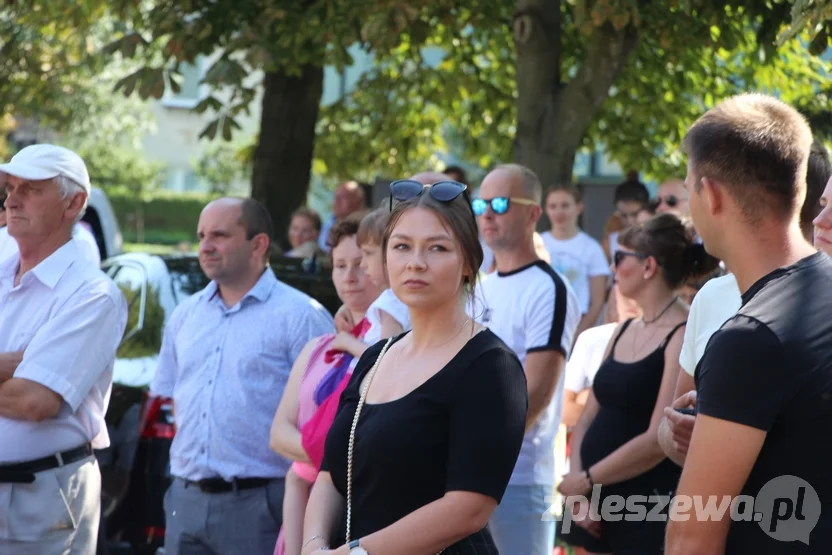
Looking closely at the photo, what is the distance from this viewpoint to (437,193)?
11.5ft

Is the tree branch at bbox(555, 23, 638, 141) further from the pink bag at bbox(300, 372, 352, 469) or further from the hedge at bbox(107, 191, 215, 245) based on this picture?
the hedge at bbox(107, 191, 215, 245)

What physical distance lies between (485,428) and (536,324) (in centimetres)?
210

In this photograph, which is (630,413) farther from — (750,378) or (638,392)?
(750,378)

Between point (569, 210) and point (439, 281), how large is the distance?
658 centimetres

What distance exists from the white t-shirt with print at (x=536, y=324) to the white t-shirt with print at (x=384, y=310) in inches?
21.8

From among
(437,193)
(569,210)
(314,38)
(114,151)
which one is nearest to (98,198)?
(314,38)

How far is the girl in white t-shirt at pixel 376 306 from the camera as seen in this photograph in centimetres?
455

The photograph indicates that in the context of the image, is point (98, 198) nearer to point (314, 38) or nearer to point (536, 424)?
point (314, 38)

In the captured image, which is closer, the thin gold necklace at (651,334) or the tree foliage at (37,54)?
the thin gold necklace at (651,334)

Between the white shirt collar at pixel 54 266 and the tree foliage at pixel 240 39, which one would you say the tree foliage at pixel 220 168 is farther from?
the white shirt collar at pixel 54 266

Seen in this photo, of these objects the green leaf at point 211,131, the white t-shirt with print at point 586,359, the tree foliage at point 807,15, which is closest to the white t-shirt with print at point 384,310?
the white t-shirt with print at point 586,359

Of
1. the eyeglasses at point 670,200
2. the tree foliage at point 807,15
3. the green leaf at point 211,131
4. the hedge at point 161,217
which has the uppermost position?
the tree foliage at point 807,15

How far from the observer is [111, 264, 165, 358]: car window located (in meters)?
6.65

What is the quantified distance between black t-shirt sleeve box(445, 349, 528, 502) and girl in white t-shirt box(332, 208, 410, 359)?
1.34 m
